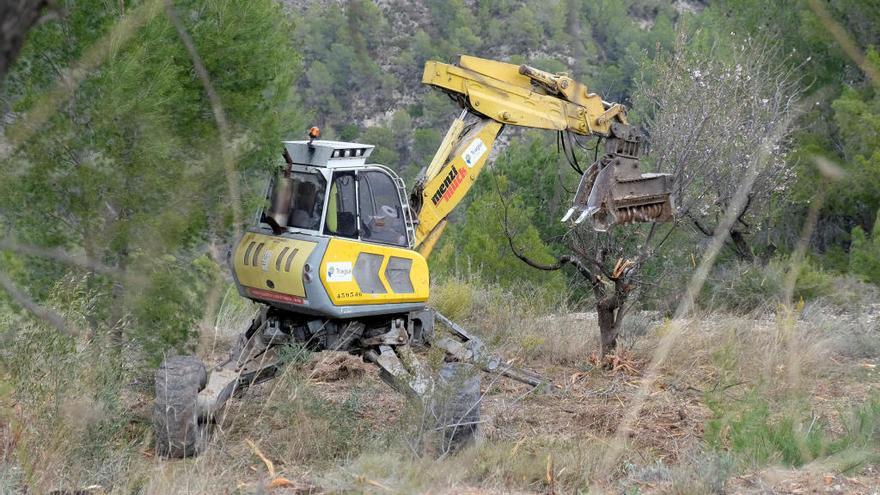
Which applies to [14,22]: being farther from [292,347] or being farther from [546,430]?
[546,430]

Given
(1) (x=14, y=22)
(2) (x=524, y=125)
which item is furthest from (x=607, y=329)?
(1) (x=14, y=22)

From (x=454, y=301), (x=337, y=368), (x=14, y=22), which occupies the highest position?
(x=14, y=22)

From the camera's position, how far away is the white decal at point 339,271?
8.32m

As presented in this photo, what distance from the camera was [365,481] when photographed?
20.0 ft

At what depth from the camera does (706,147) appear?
14.3 m

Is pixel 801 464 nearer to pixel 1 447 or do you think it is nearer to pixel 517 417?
pixel 517 417

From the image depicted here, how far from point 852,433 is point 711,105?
320 inches

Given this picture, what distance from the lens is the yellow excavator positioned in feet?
26.4

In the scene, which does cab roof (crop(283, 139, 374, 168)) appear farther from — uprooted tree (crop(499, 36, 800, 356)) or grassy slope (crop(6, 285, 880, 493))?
uprooted tree (crop(499, 36, 800, 356))

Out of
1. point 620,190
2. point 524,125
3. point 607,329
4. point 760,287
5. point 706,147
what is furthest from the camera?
point 760,287

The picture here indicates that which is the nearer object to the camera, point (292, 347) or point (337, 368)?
point (292, 347)

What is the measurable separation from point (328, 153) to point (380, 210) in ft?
2.32

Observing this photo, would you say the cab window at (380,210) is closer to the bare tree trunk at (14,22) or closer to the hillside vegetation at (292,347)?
the hillside vegetation at (292,347)

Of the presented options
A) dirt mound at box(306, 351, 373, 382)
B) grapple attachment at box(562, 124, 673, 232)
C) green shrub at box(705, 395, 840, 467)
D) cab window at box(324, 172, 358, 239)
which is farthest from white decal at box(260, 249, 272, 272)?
green shrub at box(705, 395, 840, 467)
